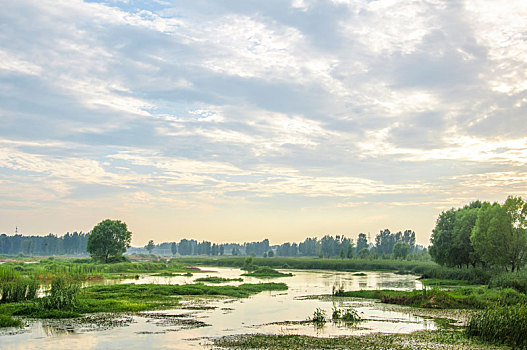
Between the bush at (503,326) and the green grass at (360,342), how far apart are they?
0.74 m

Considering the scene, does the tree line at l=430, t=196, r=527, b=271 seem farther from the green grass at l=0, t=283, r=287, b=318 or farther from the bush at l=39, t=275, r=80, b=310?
the bush at l=39, t=275, r=80, b=310

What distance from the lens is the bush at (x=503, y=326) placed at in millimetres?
21469

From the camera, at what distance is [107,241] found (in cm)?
9706

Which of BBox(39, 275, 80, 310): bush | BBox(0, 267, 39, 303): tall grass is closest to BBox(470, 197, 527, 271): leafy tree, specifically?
BBox(39, 275, 80, 310): bush

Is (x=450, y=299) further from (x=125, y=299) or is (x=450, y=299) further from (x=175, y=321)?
Result: (x=125, y=299)

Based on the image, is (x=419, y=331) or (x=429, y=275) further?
(x=429, y=275)

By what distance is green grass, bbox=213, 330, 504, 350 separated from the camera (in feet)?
68.8

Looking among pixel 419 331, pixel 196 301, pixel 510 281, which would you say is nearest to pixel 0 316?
pixel 196 301

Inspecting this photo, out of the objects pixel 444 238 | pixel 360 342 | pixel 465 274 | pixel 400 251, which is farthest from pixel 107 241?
pixel 400 251

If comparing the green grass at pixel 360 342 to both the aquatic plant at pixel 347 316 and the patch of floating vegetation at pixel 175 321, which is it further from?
the aquatic plant at pixel 347 316

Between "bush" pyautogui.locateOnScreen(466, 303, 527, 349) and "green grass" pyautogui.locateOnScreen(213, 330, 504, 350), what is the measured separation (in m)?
0.74

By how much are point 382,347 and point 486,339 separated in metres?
6.25

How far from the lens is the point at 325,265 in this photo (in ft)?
373

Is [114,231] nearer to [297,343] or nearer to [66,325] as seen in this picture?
[66,325]
